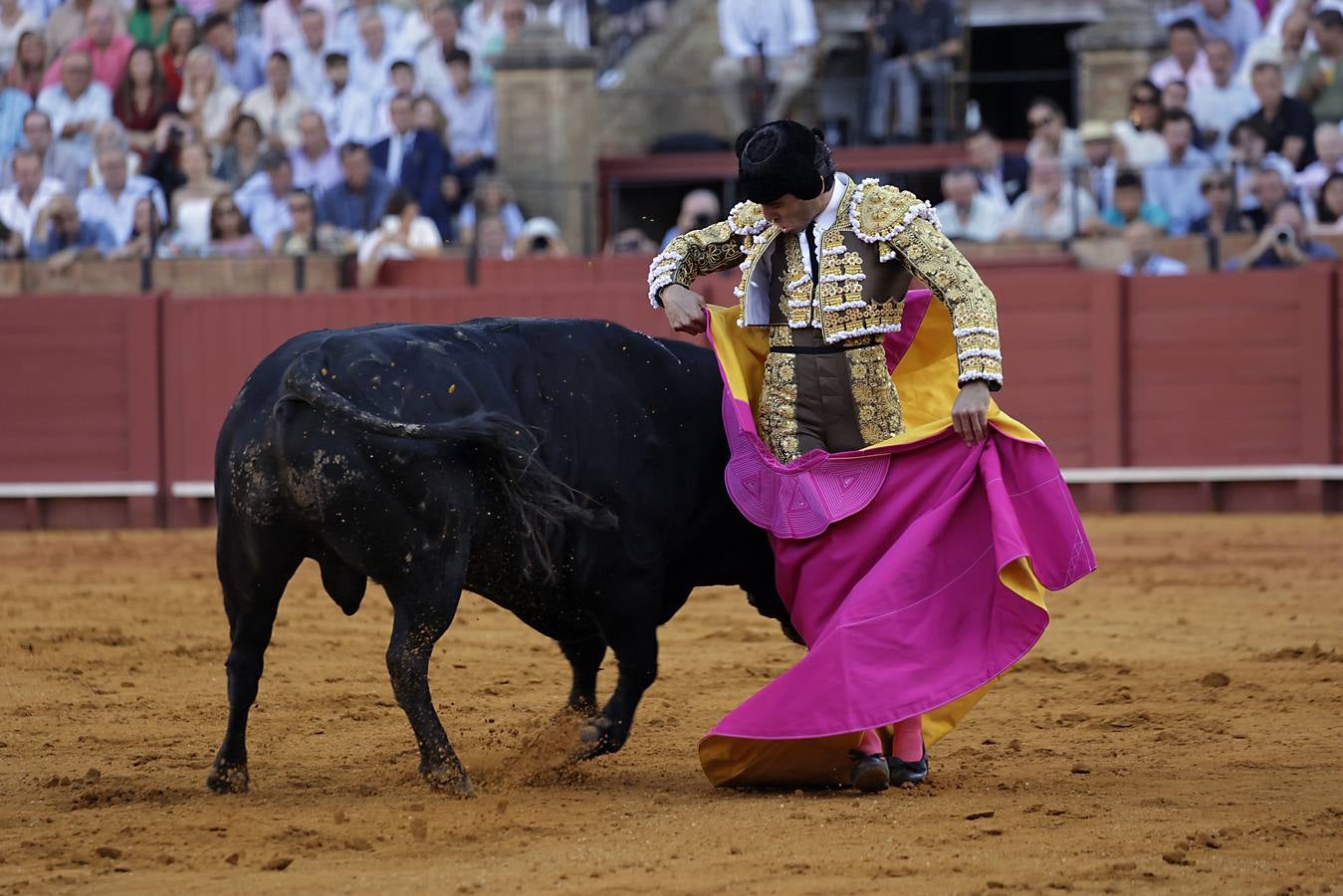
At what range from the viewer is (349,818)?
3.36 metres

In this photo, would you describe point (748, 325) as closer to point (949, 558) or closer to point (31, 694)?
point (949, 558)

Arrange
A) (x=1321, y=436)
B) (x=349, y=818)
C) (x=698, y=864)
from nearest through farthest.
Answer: (x=698, y=864) → (x=349, y=818) → (x=1321, y=436)

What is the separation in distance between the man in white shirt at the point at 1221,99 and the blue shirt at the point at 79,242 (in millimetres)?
5623

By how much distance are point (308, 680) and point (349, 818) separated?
170 cm

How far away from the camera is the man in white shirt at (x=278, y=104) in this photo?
→ 1079 cm

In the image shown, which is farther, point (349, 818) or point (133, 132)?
point (133, 132)

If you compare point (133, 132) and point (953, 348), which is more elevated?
point (133, 132)

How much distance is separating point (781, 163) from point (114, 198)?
747 centimetres

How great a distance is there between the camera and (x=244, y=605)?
11.3 ft

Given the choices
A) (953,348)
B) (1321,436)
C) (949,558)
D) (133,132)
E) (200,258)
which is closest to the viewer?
(949,558)

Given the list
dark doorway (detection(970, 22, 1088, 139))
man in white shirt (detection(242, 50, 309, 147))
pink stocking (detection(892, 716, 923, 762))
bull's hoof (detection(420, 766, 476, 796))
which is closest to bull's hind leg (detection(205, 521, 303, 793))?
bull's hoof (detection(420, 766, 476, 796))

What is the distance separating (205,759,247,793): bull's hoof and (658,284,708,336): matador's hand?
116cm

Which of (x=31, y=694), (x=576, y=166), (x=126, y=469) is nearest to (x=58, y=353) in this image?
(x=126, y=469)

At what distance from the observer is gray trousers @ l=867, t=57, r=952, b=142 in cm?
1091
